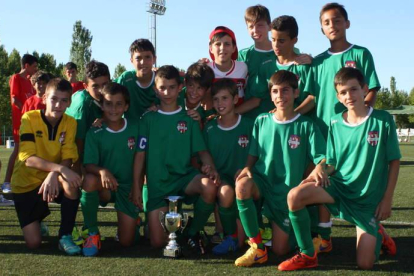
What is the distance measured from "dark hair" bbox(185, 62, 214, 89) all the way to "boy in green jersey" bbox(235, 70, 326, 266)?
712 mm

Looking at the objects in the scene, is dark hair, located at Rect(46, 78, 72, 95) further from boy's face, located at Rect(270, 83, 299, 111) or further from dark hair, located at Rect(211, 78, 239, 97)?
boy's face, located at Rect(270, 83, 299, 111)

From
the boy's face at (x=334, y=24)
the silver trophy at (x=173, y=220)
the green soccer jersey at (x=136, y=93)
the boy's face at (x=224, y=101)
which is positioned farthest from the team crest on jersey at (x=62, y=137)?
the boy's face at (x=334, y=24)

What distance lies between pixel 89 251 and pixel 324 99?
246 centimetres

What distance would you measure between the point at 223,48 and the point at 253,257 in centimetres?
211

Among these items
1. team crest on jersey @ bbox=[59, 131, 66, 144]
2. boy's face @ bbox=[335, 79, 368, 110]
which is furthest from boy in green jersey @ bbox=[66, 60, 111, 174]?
boy's face @ bbox=[335, 79, 368, 110]

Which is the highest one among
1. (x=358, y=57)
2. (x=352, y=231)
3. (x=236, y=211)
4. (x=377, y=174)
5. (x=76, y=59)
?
(x=76, y=59)

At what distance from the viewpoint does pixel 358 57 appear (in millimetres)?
4309

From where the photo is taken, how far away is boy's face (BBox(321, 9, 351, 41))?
4309 millimetres

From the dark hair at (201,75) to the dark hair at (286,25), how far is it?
0.74 metres

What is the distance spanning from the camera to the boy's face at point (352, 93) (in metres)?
3.77

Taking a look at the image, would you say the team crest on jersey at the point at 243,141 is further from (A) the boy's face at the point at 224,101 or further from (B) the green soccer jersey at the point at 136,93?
(B) the green soccer jersey at the point at 136,93

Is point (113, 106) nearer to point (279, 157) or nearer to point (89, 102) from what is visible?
point (89, 102)

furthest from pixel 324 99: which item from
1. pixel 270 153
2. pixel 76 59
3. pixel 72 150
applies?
pixel 76 59

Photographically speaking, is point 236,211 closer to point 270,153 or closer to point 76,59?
point 270,153
